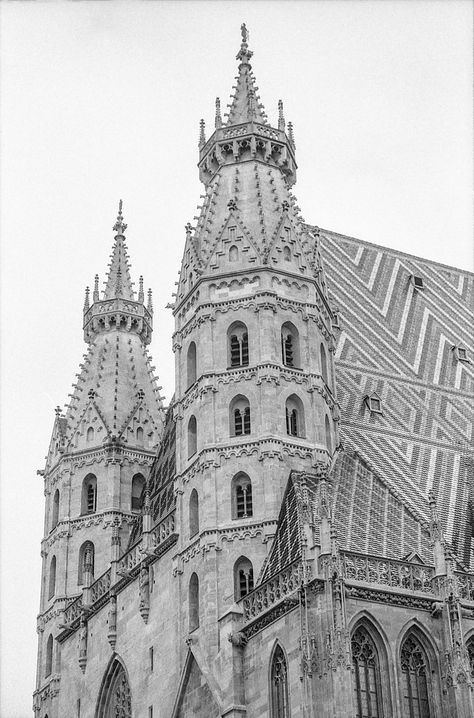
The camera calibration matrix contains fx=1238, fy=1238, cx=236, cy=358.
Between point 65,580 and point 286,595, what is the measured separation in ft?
46.3

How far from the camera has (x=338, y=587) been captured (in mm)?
24922

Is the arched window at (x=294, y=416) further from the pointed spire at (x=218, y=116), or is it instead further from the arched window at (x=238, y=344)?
the pointed spire at (x=218, y=116)

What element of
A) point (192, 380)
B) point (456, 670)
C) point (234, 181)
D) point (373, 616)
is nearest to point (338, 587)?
point (373, 616)

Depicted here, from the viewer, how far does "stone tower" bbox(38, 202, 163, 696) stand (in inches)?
1511

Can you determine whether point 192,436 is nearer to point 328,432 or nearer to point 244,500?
point 244,500

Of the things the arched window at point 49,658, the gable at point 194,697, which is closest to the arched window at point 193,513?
the gable at point 194,697

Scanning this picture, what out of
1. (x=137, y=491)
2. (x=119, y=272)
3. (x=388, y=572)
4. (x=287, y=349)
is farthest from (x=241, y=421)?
(x=119, y=272)

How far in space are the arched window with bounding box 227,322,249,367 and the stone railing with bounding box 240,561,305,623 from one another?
7.11 m

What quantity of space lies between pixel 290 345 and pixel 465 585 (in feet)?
29.3

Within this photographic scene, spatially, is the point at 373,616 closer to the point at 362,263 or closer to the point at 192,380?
the point at 192,380

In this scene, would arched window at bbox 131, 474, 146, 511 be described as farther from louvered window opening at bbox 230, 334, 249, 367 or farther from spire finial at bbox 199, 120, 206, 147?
spire finial at bbox 199, 120, 206, 147

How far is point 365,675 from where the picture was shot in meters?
25.1

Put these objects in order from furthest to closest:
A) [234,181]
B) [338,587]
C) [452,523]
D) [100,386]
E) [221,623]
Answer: [100,386] < [234,181] < [452,523] < [221,623] < [338,587]

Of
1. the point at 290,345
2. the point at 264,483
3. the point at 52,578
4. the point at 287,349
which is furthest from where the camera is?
the point at 52,578
